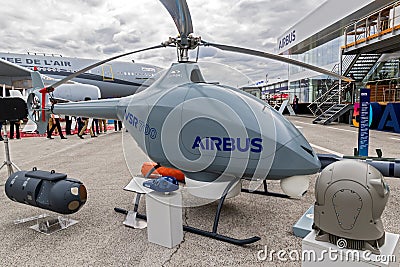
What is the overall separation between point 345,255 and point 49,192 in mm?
2392

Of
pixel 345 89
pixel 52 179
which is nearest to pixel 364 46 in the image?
pixel 345 89

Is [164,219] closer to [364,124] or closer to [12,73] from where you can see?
[364,124]

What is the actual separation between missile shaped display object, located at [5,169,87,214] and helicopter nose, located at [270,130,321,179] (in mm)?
1756

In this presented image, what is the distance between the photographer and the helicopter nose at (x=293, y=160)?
92.0 inches

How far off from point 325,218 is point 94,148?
23.8 ft

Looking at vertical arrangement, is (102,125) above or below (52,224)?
above

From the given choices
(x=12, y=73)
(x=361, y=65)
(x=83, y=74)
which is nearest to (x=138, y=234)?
(x=12, y=73)

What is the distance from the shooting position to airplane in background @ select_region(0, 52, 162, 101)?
1574cm

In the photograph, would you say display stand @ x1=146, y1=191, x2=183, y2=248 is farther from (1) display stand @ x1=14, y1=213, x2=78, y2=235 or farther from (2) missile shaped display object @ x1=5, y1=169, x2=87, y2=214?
(1) display stand @ x1=14, y1=213, x2=78, y2=235

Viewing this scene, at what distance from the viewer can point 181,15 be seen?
7.70ft

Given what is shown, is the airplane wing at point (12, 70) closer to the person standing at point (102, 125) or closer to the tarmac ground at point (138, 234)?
the person standing at point (102, 125)

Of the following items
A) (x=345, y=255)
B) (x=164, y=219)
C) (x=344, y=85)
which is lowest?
(x=164, y=219)

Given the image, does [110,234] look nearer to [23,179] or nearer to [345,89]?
[23,179]

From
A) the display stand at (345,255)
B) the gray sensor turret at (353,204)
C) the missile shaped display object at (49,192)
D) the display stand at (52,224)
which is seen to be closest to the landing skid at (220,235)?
the display stand at (345,255)
